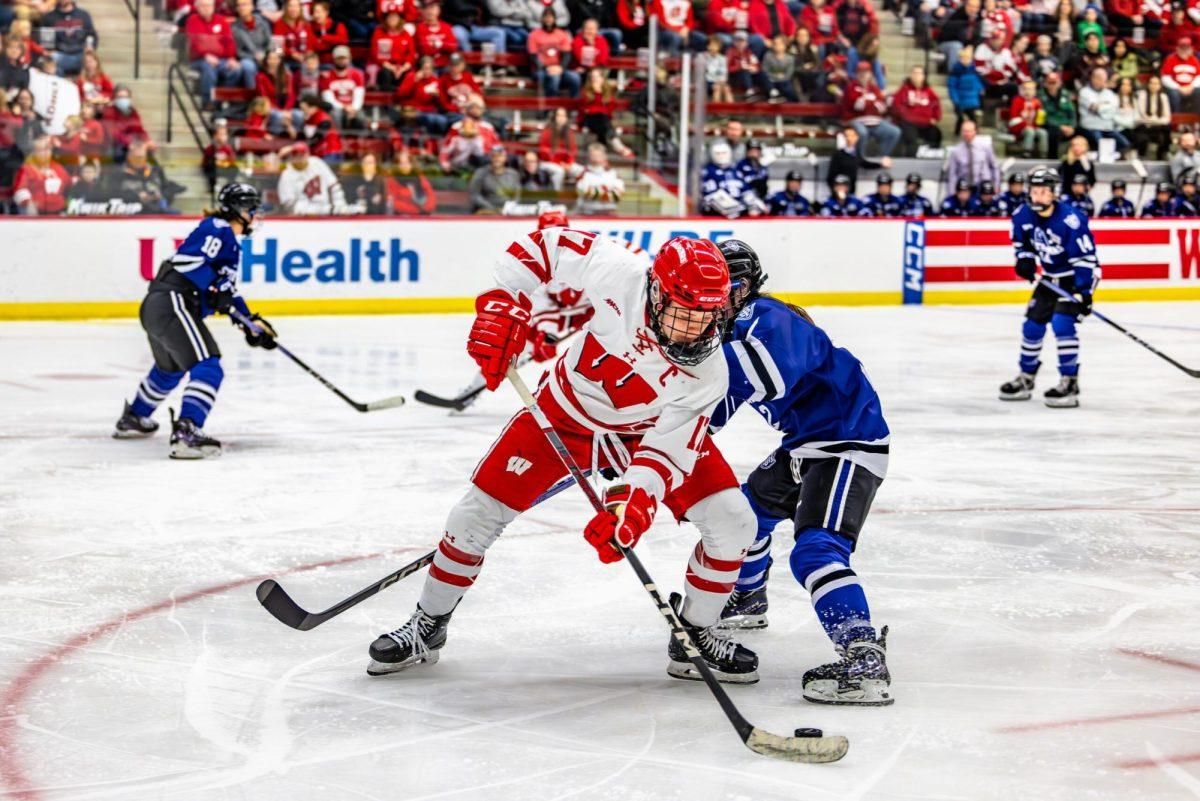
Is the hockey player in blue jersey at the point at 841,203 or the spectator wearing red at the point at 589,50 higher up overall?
the spectator wearing red at the point at 589,50

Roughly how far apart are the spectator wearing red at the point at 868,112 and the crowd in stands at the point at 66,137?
228 inches

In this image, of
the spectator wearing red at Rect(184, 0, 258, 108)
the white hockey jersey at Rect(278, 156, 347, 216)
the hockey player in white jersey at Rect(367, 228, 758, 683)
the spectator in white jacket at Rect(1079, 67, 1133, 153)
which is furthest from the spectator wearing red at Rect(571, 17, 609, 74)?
the hockey player in white jersey at Rect(367, 228, 758, 683)

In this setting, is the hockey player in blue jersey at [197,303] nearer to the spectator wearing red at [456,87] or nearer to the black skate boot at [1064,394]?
the black skate boot at [1064,394]

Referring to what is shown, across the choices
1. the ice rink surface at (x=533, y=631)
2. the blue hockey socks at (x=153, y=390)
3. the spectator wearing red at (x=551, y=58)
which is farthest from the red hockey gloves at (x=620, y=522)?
the spectator wearing red at (x=551, y=58)

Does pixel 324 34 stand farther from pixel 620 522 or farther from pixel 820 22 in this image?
pixel 620 522

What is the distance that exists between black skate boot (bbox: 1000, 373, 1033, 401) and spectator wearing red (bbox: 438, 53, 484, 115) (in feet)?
17.9

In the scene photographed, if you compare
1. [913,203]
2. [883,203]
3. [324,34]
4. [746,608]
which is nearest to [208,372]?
[746,608]

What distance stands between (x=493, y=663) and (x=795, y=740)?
882 millimetres

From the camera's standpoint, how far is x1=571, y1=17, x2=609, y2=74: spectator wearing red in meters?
12.9

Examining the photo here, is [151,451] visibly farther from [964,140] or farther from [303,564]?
[964,140]

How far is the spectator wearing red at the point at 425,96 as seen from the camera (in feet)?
39.3

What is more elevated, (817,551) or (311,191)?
(311,191)

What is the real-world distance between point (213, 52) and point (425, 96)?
5.13 feet

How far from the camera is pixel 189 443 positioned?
623cm
